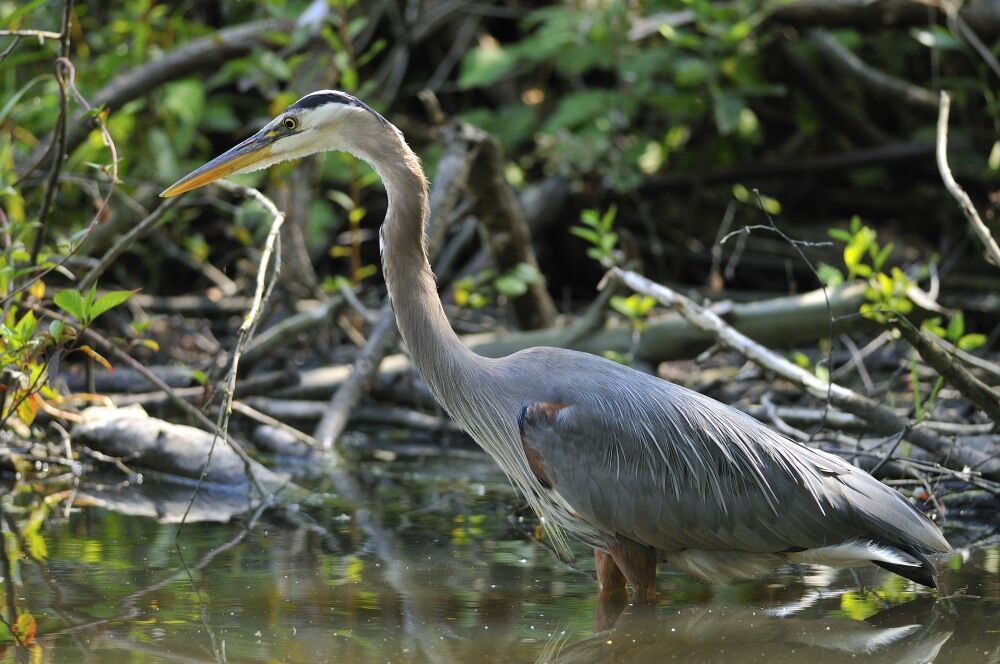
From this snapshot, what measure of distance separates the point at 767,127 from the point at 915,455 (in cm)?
551

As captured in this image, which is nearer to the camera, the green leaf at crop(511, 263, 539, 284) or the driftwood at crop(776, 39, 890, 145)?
the green leaf at crop(511, 263, 539, 284)

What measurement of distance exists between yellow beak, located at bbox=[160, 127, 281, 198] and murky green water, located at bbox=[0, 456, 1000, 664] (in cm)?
151

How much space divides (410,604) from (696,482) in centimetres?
118

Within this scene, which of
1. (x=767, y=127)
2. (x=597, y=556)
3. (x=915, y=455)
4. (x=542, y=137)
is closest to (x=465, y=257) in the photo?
(x=542, y=137)

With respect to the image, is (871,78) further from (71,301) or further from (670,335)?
(71,301)

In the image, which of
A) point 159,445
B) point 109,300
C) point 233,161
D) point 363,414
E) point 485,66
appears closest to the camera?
point 109,300

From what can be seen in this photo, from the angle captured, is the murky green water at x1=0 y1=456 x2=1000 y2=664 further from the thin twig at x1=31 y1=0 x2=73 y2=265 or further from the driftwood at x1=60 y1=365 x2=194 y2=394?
the driftwood at x1=60 y1=365 x2=194 y2=394

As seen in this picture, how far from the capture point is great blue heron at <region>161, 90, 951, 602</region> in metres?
4.59

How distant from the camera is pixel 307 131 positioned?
4957 mm

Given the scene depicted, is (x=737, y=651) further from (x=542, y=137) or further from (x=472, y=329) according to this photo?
(x=542, y=137)

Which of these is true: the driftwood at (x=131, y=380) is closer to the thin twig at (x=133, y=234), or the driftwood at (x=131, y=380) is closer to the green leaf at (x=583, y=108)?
the thin twig at (x=133, y=234)

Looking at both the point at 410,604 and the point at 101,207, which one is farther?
the point at 101,207

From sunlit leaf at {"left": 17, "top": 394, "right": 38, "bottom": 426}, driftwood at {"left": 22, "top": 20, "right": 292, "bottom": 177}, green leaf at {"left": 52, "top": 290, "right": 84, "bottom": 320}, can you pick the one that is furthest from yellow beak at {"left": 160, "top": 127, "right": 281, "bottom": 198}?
driftwood at {"left": 22, "top": 20, "right": 292, "bottom": 177}

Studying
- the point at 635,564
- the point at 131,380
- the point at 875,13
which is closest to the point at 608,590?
the point at 635,564
